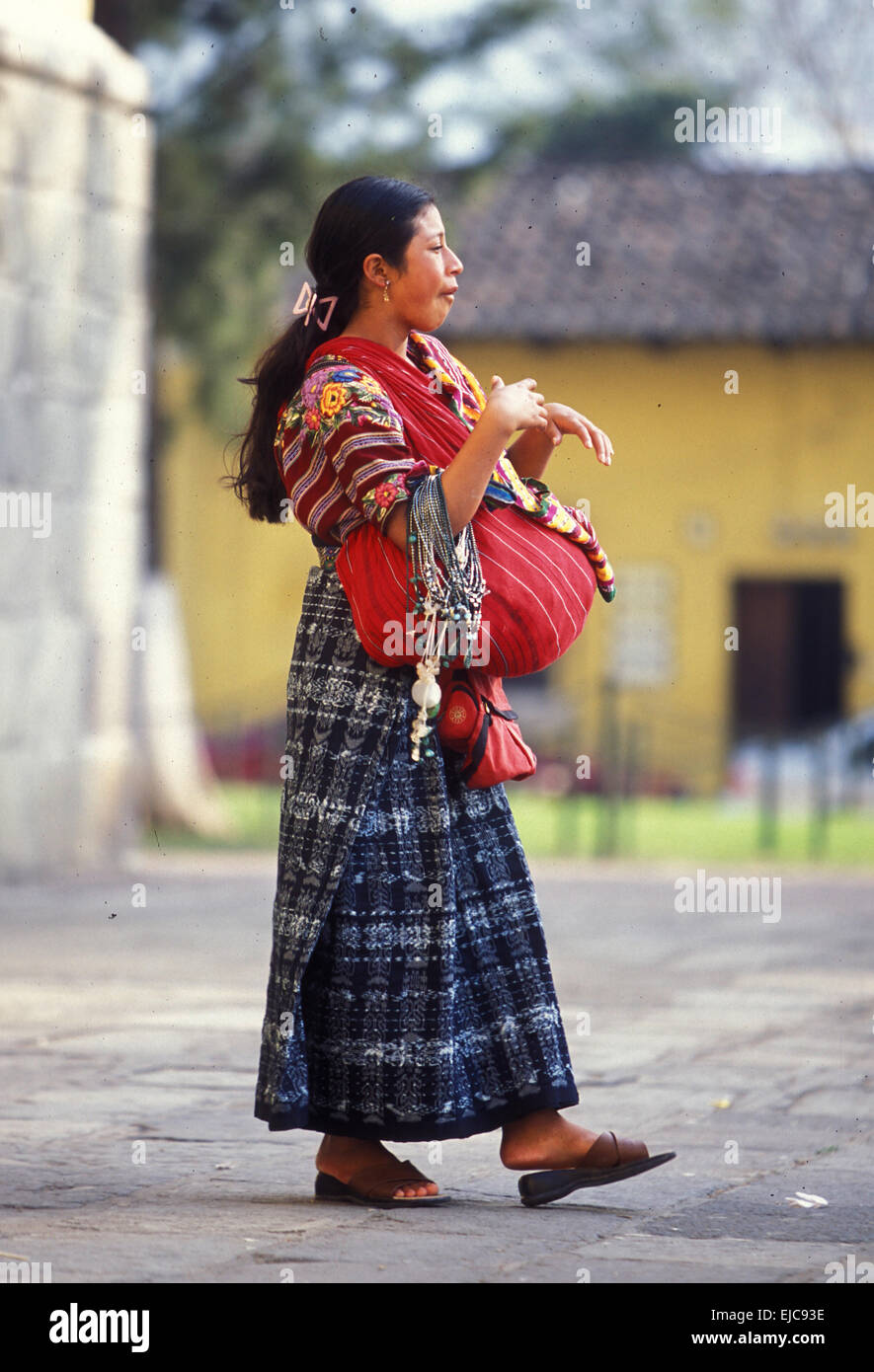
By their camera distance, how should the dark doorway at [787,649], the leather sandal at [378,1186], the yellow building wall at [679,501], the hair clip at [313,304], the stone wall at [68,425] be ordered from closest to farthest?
the leather sandal at [378,1186]
the hair clip at [313,304]
the stone wall at [68,425]
the yellow building wall at [679,501]
the dark doorway at [787,649]

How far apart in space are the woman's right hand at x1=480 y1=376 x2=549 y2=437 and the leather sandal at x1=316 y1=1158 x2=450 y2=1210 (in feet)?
4.55

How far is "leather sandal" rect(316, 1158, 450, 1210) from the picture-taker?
404 centimetres

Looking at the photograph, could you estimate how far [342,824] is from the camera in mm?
4051

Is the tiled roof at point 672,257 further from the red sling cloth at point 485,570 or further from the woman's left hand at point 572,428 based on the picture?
the red sling cloth at point 485,570

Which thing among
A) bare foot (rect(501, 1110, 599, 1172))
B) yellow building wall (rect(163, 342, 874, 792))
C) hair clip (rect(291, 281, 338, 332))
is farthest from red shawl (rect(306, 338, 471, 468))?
yellow building wall (rect(163, 342, 874, 792))

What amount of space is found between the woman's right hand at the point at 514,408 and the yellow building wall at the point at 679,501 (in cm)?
2356

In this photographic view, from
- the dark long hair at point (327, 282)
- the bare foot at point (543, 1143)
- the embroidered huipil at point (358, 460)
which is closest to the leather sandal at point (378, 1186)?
the bare foot at point (543, 1143)

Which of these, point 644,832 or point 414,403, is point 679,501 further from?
point 414,403

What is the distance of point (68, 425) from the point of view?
10859 mm

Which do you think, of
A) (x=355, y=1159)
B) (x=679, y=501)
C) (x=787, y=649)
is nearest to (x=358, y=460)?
(x=355, y=1159)

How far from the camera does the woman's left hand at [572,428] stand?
423 cm

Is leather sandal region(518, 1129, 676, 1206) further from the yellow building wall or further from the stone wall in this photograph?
the yellow building wall

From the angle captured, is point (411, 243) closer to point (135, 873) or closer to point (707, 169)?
point (135, 873)

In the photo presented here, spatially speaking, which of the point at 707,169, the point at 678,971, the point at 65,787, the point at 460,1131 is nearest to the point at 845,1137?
the point at 460,1131
